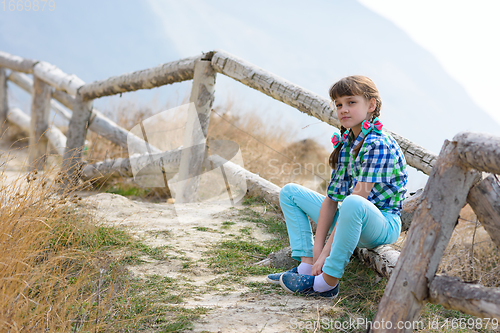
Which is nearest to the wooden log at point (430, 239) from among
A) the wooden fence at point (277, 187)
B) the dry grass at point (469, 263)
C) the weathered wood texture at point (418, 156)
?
the wooden fence at point (277, 187)

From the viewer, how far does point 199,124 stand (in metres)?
4.61

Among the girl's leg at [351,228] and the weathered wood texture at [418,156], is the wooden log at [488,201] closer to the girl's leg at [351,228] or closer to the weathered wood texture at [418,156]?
the girl's leg at [351,228]

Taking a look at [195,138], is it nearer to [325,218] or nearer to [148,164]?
[148,164]

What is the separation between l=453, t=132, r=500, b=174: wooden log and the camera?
1.47 metres

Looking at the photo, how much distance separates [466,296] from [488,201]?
1.37 ft

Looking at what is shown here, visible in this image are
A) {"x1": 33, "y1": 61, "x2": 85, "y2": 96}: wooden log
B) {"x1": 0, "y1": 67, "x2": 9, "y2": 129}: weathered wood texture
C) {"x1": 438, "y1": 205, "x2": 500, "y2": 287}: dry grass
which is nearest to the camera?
{"x1": 438, "y1": 205, "x2": 500, "y2": 287}: dry grass

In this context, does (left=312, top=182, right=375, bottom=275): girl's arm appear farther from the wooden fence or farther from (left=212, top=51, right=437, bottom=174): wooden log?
(left=212, top=51, right=437, bottom=174): wooden log

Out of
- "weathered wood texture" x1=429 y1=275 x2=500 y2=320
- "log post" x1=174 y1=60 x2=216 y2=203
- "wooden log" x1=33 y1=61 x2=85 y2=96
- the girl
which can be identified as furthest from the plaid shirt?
"wooden log" x1=33 y1=61 x2=85 y2=96

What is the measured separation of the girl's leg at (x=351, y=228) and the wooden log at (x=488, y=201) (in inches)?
21.4

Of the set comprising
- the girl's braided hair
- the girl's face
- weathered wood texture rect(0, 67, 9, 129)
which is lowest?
weathered wood texture rect(0, 67, 9, 129)

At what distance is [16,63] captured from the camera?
24.3 ft

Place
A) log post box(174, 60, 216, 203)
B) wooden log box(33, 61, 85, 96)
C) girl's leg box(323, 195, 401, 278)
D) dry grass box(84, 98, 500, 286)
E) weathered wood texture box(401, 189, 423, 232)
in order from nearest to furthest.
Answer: girl's leg box(323, 195, 401, 278)
weathered wood texture box(401, 189, 423, 232)
dry grass box(84, 98, 500, 286)
log post box(174, 60, 216, 203)
wooden log box(33, 61, 85, 96)

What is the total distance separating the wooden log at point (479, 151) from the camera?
1471mm

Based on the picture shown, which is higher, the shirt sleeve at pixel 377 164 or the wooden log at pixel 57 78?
the shirt sleeve at pixel 377 164
